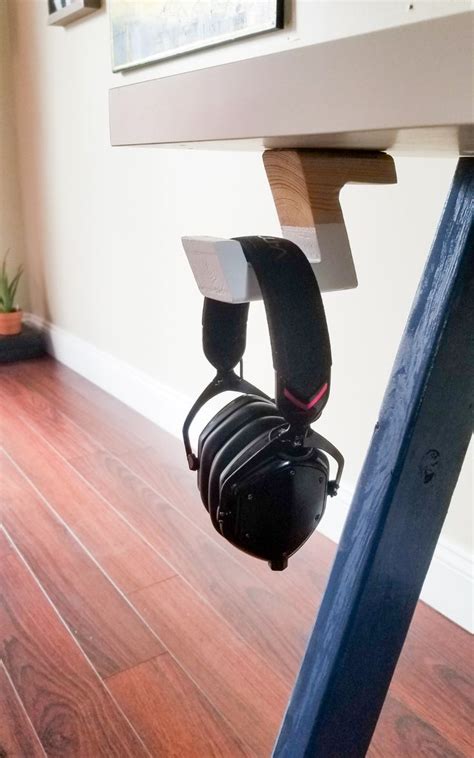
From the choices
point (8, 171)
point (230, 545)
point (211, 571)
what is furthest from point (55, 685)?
point (8, 171)

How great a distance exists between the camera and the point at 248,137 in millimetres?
349

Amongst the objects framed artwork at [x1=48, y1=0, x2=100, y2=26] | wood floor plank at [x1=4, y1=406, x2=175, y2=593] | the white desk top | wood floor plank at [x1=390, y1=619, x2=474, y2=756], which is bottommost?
wood floor plank at [x1=4, y1=406, x2=175, y2=593]

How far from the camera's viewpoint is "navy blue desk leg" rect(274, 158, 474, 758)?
43 cm

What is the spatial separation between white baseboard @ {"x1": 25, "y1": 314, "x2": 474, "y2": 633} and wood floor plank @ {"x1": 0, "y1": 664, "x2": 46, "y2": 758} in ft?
2.33

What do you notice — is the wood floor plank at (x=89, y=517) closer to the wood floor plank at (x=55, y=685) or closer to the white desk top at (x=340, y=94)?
the wood floor plank at (x=55, y=685)

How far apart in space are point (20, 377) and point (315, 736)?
2.30 meters

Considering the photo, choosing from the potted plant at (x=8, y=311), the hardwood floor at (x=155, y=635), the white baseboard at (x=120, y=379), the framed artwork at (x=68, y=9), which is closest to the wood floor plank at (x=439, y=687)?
the hardwood floor at (x=155, y=635)

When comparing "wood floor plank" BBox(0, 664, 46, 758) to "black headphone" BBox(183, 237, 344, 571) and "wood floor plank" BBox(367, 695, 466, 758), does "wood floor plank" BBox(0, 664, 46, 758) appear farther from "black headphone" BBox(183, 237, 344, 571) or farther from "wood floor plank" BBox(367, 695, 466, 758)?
"black headphone" BBox(183, 237, 344, 571)

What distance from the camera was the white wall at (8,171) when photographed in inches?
109

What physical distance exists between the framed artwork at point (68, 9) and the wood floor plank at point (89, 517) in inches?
51.3

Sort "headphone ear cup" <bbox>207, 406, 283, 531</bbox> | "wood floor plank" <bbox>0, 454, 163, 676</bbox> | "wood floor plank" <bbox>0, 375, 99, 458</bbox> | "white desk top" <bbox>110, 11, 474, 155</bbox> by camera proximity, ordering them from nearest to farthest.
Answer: "white desk top" <bbox>110, 11, 474, 155</bbox>
"headphone ear cup" <bbox>207, 406, 283, 531</bbox>
"wood floor plank" <bbox>0, 454, 163, 676</bbox>
"wood floor plank" <bbox>0, 375, 99, 458</bbox>

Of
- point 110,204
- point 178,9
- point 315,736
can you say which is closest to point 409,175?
point 178,9

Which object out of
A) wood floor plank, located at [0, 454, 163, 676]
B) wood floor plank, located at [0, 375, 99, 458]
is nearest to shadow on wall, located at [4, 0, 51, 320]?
wood floor plank, located at [0, 375, 99, 458]

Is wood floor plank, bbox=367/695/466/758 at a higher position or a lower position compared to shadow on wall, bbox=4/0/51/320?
lower
